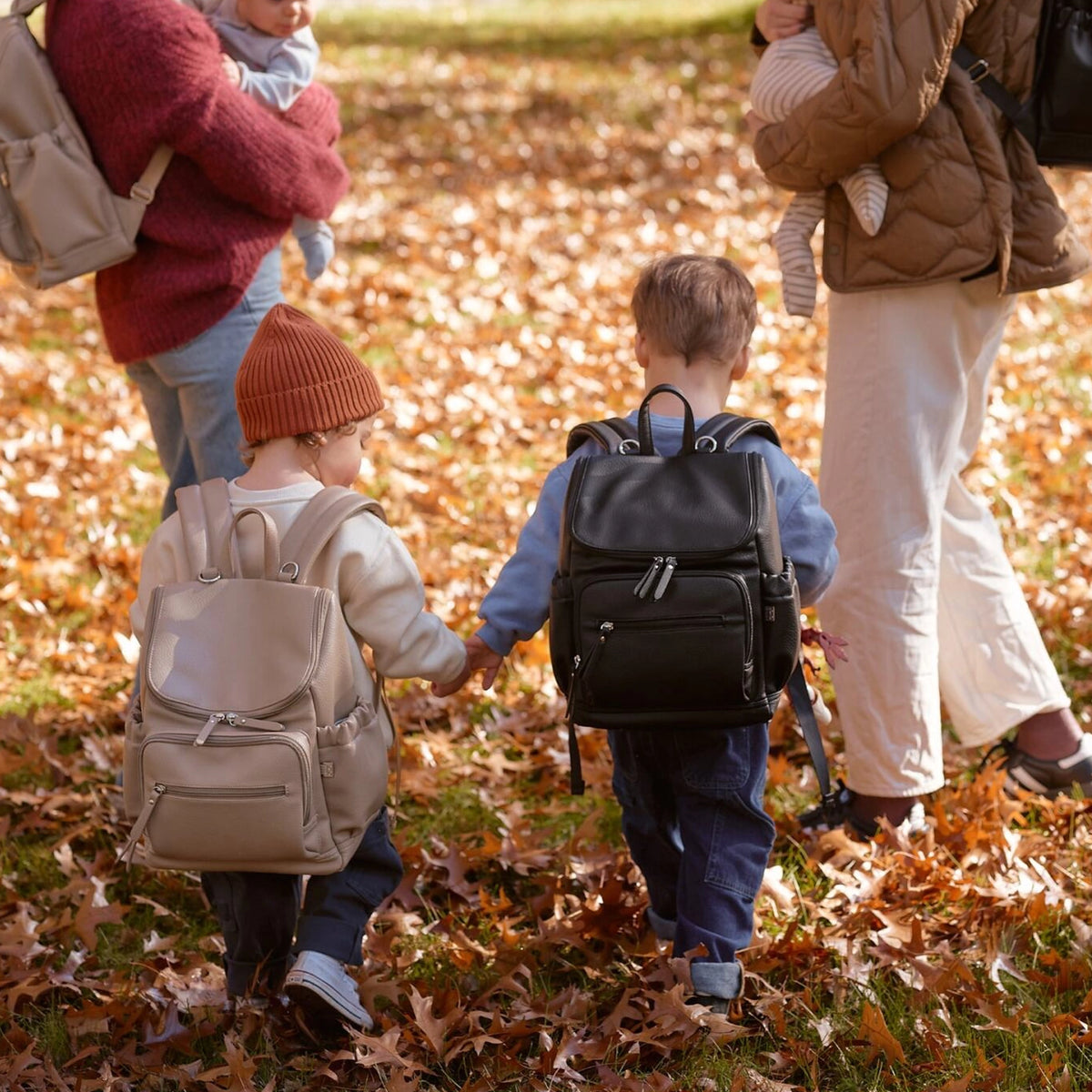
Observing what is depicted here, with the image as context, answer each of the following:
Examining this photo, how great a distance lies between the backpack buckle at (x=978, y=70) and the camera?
326cm

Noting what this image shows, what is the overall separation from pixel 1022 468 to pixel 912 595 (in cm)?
282

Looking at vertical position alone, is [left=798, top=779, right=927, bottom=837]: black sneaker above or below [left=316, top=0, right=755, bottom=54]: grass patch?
above

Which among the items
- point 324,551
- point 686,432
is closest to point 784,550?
point 686,432

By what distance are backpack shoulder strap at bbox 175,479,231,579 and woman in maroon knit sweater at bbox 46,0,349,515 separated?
3.07 ft

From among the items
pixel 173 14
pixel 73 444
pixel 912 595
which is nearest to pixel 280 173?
pixel 173 14

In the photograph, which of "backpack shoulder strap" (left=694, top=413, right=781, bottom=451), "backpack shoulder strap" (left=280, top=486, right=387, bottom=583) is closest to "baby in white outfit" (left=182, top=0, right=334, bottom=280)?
"backpack shoulder strap" (left=280, top=486, right=387, bottom=583)

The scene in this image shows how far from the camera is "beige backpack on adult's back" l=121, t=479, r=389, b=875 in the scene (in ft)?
8.76

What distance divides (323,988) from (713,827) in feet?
2.93

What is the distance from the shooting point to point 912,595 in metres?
3.60

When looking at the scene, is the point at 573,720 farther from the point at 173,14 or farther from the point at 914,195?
the point at 173,14

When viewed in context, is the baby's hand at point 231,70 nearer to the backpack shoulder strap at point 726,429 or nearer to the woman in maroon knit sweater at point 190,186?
the woman in maroon knit sweater at point 190,186

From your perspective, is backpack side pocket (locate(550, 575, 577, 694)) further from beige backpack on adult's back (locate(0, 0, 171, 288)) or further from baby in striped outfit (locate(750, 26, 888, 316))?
beige backpack on adult's back (locate(0, 0, 171, 288))

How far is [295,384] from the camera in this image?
2834 millimetres

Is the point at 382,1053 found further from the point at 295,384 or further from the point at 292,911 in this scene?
the point at 295,384
